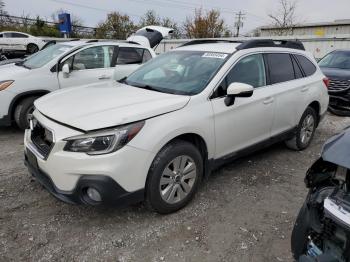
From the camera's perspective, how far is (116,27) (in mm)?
43719

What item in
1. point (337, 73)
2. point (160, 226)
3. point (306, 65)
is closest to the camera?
point (160, 226)

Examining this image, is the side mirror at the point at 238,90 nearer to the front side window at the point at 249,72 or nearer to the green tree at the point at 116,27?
the front side window at the point at 249,72

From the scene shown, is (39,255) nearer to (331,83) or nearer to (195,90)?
(195,90)

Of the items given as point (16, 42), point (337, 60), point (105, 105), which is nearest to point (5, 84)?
point (105, 105)

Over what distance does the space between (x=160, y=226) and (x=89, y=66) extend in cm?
429

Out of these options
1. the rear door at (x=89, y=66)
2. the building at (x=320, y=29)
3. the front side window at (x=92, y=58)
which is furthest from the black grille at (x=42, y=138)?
the building at (x=320, y=29)

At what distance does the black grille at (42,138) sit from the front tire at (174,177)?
0.95 meters

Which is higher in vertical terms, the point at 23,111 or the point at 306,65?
the point at 306,65

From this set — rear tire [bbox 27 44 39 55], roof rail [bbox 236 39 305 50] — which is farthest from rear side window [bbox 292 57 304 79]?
rear tire [bbox 27 44 39 55]

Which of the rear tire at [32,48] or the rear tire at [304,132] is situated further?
the rear tire at [32,48]

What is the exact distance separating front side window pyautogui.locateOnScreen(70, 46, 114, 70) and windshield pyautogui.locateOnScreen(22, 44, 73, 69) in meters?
0.27

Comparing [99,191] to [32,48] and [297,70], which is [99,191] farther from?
[32,48]

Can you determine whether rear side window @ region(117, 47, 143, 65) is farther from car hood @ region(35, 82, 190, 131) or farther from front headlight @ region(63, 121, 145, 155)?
front headlight @ region(63, 121, 145, 155)

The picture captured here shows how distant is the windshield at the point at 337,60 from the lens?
9.15 m
